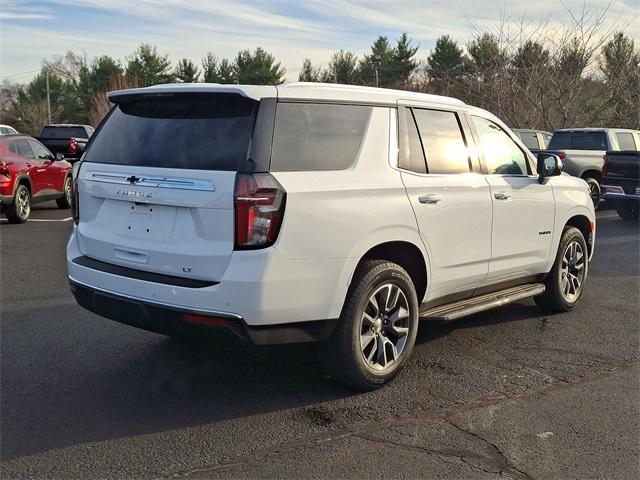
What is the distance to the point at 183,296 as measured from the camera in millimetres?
3822

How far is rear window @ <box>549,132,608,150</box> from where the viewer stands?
15.7 meters

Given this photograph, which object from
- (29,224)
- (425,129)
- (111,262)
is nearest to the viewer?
(111,262)

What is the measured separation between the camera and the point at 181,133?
409cm

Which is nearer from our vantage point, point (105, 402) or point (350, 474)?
point (350, 474)

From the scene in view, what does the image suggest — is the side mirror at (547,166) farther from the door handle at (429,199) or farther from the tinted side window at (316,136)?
the tinted side window at (316,136)

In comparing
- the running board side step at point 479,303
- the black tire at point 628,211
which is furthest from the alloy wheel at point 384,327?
the black tire at point 628,211

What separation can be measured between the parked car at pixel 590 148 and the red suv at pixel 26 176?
10488 millimetres

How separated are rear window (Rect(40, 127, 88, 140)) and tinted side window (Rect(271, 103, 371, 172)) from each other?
23409 millimetres

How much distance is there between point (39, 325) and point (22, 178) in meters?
7.80

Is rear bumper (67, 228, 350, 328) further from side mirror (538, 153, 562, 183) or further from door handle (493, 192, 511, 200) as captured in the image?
side mirror (538, 153, 562, 183)

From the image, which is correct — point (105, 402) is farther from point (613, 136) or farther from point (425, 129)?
point (613, 136)

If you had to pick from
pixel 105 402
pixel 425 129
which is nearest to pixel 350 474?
pixel 105 402

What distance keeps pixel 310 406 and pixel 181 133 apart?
180 cm

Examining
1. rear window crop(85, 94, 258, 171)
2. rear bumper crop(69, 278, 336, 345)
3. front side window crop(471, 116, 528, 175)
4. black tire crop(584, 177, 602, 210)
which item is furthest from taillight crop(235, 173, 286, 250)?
black tire crop(584, 177, 602, 210)
